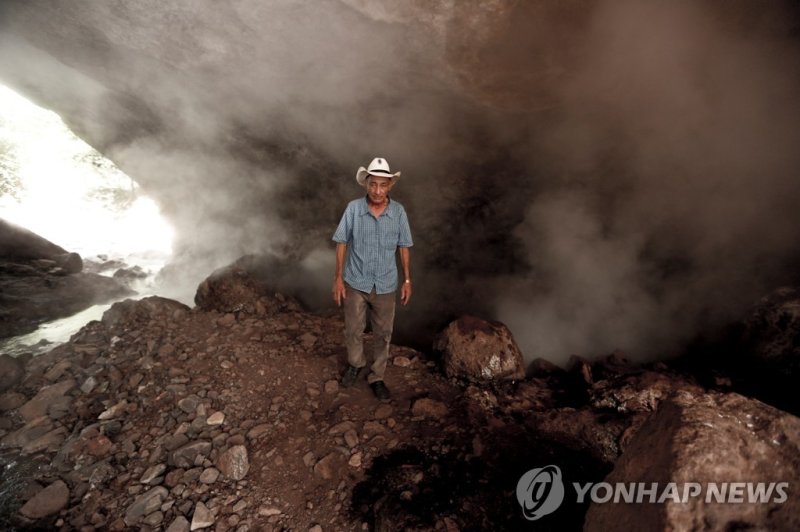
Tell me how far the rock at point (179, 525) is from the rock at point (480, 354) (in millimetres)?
2233

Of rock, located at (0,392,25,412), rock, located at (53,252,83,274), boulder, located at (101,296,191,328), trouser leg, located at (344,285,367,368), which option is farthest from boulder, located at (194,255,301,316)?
rock, located at (53,252,83,274)

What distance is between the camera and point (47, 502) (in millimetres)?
2111

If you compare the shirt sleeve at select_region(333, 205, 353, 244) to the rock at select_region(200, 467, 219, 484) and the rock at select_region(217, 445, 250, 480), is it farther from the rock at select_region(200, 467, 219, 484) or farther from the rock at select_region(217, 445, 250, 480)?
the rock at select_region(200, 467, 219, 484)

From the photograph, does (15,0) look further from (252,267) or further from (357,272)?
(357,272)

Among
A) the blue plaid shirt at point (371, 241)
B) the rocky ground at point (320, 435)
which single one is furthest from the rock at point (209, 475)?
the blue plaid shirt at point (371, 241)

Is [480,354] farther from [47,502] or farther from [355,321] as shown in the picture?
[47,502]

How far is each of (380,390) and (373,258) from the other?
119 centimetres

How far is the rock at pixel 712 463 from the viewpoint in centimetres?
110

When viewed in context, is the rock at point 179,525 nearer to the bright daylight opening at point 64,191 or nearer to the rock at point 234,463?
the rock at point 234,463

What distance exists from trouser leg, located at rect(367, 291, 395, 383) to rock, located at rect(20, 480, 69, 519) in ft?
6.96

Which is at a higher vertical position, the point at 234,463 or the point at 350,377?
the point at 350,377

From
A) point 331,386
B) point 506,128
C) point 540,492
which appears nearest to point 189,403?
point 331,386

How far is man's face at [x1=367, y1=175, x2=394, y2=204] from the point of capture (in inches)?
97.0

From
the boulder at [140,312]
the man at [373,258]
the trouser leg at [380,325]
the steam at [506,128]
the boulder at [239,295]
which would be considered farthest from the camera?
the boulder at [239,295]
